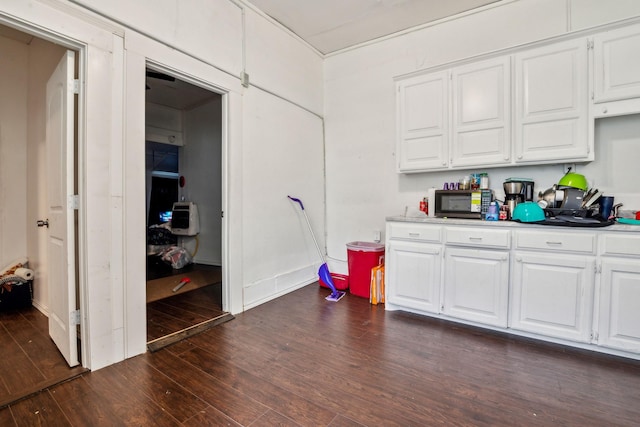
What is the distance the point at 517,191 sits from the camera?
2.67 metres

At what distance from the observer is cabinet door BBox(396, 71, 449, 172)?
2.98 metres

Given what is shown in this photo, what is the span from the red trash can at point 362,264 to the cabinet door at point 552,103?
1.67 meters

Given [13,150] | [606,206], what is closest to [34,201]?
[13,150]

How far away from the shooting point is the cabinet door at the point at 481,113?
268cm

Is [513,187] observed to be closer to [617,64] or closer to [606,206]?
[606,206]

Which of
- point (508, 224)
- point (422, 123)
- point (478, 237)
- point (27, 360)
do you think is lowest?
point (27, 360)

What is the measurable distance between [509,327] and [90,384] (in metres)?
3.04

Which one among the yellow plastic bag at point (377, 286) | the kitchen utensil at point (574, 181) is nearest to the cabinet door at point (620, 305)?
the kitchen utensil at point (574, 181)

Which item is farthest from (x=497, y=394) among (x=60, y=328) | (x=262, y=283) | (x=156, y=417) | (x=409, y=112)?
(x=60, y=328)

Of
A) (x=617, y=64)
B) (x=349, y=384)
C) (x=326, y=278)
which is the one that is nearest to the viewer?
(x=349, y=384)

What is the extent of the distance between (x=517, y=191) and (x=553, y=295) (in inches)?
37.6

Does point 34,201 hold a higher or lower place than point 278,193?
lower

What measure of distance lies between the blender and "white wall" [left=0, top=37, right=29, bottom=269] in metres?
5.09

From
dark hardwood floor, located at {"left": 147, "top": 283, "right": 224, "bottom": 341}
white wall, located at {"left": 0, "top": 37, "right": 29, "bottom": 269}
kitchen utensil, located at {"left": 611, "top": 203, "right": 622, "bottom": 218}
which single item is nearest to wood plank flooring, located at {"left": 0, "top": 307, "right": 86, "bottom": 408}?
dark hardwood floor, located at {"left": 147, "top": 283, "right": 224, "bottom": 341}
